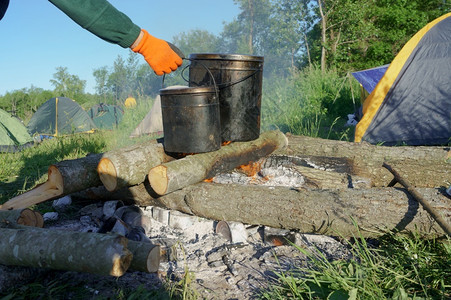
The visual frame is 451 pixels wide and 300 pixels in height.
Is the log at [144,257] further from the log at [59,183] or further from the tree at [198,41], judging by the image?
the tree at [198,41]

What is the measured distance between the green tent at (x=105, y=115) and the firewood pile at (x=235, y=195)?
9.45 metres

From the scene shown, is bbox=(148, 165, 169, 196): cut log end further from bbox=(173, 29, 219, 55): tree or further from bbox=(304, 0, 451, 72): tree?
bbox=(173, 29, 219, 55): tree

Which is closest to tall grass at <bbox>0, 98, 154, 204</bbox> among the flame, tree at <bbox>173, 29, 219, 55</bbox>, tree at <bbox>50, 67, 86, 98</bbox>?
the flame

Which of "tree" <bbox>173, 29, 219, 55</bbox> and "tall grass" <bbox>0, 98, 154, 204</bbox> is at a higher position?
"tree" <bbox>173, 29, 219, 55</bbox>

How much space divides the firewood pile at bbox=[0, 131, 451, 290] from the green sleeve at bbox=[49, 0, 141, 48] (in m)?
1.07

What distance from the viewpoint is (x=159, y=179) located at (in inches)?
125

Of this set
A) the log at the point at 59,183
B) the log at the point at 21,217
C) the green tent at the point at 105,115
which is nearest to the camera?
the log at the point at 21,217

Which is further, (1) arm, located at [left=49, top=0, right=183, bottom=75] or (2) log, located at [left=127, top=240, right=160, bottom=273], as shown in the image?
(1) arm, located at [left=49, top=0, right=183, bottom=75]

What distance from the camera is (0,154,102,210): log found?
10.2ft

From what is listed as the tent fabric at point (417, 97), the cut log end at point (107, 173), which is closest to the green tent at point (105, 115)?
the tent fabric at point (417, 97)

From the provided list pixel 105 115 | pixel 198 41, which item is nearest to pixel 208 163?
pixel 105 115

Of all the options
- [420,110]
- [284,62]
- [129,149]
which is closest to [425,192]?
[129,149]

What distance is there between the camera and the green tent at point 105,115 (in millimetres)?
12892

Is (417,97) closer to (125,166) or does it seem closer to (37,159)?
(125,166)
